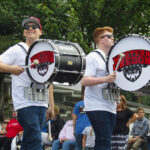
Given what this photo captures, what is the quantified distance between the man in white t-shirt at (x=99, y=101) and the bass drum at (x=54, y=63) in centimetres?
14

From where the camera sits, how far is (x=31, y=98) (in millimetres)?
5488

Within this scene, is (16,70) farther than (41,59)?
No

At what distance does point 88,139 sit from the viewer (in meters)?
9.59

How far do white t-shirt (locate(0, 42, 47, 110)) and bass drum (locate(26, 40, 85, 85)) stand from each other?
14 centimetres

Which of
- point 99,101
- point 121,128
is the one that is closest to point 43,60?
point 99,101

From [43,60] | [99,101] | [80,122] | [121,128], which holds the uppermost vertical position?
[43,60]

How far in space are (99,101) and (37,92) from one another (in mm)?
773

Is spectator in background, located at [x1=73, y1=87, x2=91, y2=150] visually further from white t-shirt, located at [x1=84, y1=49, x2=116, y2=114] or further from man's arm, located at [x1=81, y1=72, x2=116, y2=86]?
man's arm, located at [x1=81, y1=72, x2=116, y2=86]

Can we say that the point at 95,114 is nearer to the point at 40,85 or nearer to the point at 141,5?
the point at 40,85

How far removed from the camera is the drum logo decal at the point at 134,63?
17.7ft

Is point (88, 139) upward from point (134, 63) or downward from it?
downward

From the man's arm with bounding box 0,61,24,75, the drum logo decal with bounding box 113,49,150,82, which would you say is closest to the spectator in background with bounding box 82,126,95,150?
the drum logo decal with bounding box 113,49,150,82

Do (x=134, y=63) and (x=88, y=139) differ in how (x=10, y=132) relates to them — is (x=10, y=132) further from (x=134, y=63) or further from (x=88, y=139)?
(x=134, y=63)

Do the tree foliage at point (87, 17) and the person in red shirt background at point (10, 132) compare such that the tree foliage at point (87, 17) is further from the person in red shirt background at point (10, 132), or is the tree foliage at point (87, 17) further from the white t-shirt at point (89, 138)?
the white t-shirt at point (89, 138)
